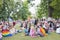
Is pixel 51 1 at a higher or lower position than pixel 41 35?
higher

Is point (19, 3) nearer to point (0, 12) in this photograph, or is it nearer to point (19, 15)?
point (19, 15)

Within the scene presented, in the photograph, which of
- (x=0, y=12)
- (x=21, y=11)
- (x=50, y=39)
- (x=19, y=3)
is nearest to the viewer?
(x=50, y=39)

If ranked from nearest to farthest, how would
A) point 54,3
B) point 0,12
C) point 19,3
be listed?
point 54,3 < point 0,12 < point 19,3

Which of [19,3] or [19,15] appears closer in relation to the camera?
[19,3]

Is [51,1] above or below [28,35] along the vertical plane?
above

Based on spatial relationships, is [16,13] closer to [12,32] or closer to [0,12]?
[0,12]

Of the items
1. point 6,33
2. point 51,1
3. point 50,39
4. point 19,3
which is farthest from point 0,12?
point 50,39

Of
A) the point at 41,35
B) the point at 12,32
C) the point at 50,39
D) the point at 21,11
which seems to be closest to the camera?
the point at 50,39

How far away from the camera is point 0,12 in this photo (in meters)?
33.3

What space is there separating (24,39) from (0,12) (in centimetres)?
2021

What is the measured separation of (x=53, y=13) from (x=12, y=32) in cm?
1778

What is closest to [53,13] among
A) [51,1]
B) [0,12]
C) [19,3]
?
[51,1]

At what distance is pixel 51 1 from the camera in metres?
33.2

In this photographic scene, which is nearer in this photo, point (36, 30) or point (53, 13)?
point (36, 30)
